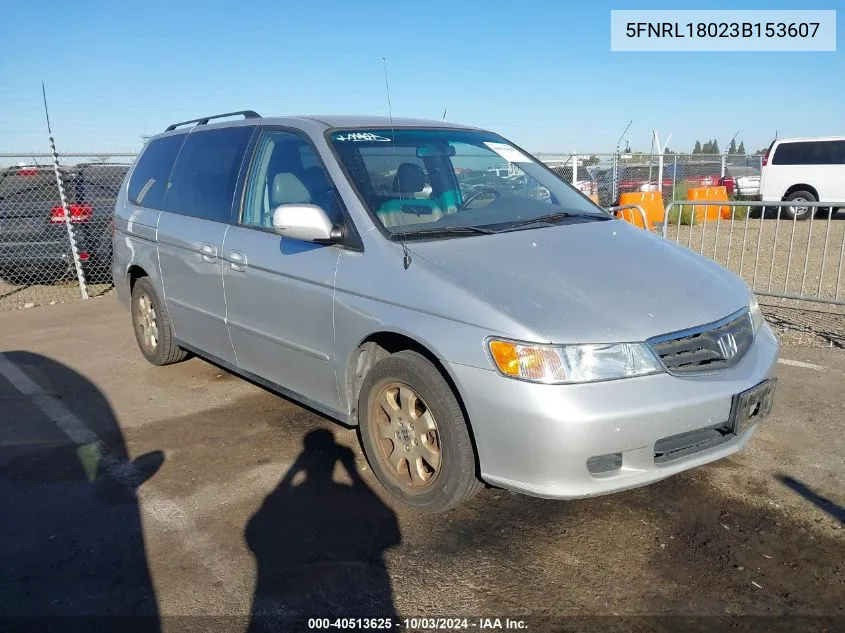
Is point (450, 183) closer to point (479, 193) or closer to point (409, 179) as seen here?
point (479, 193)

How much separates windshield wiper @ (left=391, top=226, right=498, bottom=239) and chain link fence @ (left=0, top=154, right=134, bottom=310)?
22.8ft

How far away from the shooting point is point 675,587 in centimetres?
277

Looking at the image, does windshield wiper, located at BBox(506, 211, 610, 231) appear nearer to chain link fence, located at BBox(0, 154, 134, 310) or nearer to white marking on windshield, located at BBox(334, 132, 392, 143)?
white marking on windshield, located at BBox(334, 132, 392, 143)

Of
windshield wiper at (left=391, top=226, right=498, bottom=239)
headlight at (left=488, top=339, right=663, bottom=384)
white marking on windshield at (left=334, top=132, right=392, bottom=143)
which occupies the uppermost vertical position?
white marking on windshield at (left=334, top=132, right=392, bottom=143)

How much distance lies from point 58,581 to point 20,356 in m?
4.19

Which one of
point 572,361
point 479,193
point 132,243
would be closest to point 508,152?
point 479,193

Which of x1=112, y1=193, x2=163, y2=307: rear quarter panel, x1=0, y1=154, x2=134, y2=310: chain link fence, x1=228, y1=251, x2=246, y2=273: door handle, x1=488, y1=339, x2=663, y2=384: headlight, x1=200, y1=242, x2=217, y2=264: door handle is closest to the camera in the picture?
x1=488, y1=339, x2=663, y2=384: headlight

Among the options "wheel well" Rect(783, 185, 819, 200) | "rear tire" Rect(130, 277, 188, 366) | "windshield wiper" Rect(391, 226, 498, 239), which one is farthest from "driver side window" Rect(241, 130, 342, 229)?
"wheel well" Rect(783, 185, 819, 200)

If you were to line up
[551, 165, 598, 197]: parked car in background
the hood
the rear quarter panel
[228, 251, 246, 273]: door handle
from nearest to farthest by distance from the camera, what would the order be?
the hood
[228, 251, 246, 273]: door handle
the rear quarter panel
[551, 165, 598, 197]: parked car in background

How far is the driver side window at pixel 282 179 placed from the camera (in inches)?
152

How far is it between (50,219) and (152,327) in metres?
4.39

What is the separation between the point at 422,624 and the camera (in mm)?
2586

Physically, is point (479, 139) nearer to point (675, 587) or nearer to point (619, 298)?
point (619, 298)

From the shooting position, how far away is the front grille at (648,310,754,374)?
2.92 m
